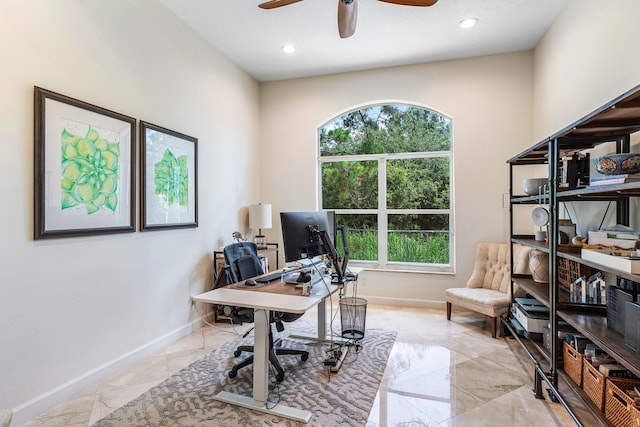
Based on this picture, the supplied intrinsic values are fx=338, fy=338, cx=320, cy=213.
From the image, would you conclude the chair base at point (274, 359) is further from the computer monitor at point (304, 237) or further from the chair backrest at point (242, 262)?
the computer monitor at point (304, 237)

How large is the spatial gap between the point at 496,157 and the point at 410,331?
2.33m

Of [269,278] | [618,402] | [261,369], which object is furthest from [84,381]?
[618,402]

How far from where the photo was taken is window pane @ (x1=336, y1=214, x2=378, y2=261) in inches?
187

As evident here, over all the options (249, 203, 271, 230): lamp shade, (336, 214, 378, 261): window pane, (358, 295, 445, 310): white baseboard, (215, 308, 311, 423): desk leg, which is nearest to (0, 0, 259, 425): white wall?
(249, 203, 271, 230): lamp shade

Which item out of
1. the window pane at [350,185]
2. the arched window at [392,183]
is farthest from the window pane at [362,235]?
the window pane at [350,185]

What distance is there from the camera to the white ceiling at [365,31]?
3131 mm

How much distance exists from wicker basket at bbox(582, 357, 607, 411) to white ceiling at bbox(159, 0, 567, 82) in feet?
9.85

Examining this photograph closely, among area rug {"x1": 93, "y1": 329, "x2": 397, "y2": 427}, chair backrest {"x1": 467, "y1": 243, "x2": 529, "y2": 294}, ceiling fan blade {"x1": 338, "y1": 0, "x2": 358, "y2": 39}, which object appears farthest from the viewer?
chair backrest {"x1": 467, "y1": 243, "x2": 529, "y2": 294}

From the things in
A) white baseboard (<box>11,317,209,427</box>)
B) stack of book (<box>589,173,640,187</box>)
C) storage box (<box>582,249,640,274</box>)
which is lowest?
white baseboard (<box>11,317,209,427</box>)

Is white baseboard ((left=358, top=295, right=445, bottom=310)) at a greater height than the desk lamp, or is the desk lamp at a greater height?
the desk lamp

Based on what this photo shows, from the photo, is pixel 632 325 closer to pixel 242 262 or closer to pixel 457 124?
pixel 242 262

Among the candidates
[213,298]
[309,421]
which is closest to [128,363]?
[213,298]

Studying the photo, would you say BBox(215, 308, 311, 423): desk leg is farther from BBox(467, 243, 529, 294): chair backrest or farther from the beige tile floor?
BBox(467, 243, 529, 294): chair backrest

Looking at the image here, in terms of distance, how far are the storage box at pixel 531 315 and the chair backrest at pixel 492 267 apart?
0.82 metres
